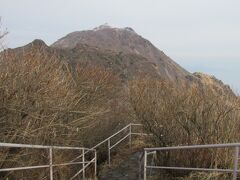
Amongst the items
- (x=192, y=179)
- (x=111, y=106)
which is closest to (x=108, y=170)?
(x=111, y=106)

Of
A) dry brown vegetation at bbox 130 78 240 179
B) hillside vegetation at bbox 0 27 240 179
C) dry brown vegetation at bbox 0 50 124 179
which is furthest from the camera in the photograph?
dry brown vegetation at bbox 130 78 240 179

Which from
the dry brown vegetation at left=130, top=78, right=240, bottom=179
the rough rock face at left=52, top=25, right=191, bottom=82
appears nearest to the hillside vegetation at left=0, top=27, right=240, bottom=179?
the dry brown vegetation at left=130, top=78, right=240, bottom=179

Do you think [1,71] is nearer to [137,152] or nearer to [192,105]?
[192,105]

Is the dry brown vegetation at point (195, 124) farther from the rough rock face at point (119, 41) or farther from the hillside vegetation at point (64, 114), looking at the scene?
the rough rock face at point (119, 41)

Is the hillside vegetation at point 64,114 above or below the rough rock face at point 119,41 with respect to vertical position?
below

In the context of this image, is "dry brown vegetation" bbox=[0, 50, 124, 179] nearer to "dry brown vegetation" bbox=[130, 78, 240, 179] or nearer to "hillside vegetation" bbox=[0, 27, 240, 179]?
"hillside vegetation" bbox=[0, 27, 240, 179]

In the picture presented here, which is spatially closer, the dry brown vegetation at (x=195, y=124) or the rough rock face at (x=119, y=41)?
the dry brown vegetation at (x=195, y=124)

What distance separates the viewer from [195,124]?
984 centimetres

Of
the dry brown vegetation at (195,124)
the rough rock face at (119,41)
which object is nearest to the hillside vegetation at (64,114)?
the dry brown vegetation at (195,124)

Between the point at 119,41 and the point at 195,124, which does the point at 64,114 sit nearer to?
the point at 195,124

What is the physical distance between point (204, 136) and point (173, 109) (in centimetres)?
144

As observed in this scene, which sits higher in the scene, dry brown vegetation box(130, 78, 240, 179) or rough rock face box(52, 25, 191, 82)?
rough rock face box(52, 25, 191, 82)

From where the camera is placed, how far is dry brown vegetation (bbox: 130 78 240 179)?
9.16 meters

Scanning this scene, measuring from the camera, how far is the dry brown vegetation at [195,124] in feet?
30.1
